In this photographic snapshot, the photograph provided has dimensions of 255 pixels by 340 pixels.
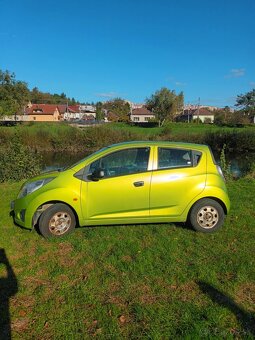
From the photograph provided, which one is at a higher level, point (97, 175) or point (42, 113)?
point (42, 113)

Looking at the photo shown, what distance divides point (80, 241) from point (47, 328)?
2.19m

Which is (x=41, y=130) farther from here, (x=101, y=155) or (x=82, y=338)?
(x=82, y=338)

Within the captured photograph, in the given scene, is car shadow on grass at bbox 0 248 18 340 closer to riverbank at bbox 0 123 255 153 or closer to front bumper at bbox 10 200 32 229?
front bumper at bbox 10 200 32 229

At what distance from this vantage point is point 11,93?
58.2 metres

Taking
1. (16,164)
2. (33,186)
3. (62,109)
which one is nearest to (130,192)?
(33,186)

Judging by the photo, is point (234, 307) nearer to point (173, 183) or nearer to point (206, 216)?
point (206, 216)

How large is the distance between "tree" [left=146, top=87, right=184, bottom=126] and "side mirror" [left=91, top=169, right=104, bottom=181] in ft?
205

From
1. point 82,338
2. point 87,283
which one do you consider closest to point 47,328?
point 82,338

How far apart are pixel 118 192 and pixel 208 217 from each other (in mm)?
1761

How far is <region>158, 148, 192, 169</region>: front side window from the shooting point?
5.84 metres

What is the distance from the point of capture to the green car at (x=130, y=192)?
5.62 m

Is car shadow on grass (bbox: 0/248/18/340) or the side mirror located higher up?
the side mirror

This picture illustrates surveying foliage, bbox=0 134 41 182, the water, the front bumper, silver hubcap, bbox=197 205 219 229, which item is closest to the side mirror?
the front bumper

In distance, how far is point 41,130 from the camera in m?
36.1
